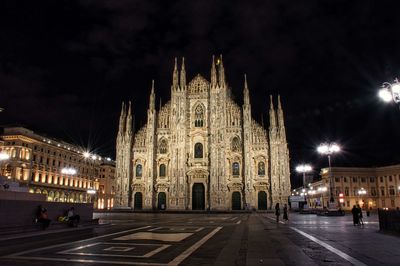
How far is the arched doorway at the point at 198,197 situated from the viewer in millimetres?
57875

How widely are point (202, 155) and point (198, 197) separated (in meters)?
7.34

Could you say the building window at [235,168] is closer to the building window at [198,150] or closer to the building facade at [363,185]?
the building window at [198,150]

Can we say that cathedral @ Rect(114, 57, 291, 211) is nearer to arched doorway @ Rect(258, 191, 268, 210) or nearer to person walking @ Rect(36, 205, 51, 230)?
arched doorway @ Rect(258, 191, 268, 210)

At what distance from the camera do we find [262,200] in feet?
185

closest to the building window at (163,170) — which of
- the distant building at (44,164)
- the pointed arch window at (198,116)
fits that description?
the pointed arch window at (198,116)

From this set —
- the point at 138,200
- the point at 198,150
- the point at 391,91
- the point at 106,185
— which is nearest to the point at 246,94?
the point at 198,150

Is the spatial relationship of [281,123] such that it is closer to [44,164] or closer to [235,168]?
[235,168]

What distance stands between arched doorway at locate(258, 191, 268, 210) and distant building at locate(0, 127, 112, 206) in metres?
28.1

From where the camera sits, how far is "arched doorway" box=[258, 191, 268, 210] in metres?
56.1

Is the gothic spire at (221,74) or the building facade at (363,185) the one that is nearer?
the gothic spire at (221,74)

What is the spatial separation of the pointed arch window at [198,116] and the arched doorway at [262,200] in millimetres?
15985

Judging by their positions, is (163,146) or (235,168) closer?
(235,168)

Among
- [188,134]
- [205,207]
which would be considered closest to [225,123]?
[188,134]

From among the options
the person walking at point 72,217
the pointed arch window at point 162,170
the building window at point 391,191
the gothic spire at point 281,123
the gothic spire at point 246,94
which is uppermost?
the gothic spire at point 246,94
